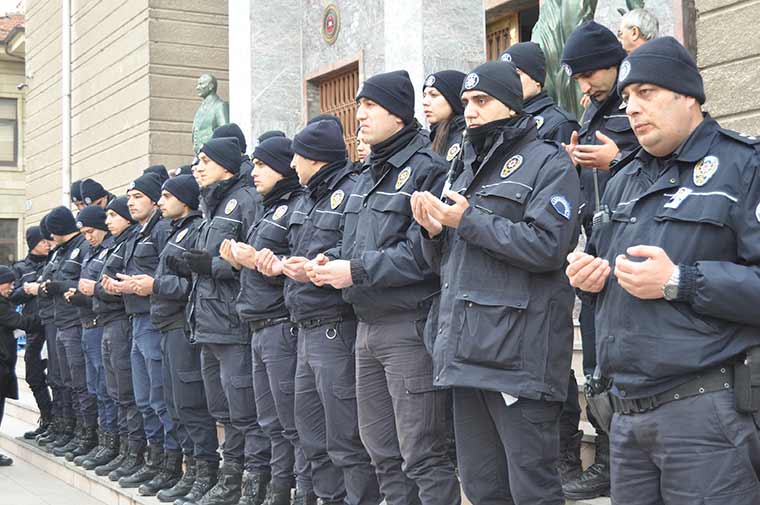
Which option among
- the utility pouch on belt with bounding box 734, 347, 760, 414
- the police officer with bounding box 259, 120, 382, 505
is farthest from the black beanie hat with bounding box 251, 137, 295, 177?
the utility pouch on belt with bounding box 734, 347, 760, 414

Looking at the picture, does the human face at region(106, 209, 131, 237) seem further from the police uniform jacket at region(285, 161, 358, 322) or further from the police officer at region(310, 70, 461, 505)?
the police officer at region(310, 70, 461, 505)

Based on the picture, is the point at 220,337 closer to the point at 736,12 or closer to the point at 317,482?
the point at 317,482

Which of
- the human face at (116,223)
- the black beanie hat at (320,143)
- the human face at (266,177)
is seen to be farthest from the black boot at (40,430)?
the black beanie hat at (320,143)

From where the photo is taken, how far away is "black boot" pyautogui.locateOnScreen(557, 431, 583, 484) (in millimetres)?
4648

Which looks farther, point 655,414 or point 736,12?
point 736,12

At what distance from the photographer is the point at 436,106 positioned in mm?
5012

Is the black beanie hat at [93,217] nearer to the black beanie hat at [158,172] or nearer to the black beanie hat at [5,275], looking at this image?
the black beanie hat at [158,172]

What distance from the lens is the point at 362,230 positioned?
478 cm

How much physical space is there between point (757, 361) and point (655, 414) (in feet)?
1.08

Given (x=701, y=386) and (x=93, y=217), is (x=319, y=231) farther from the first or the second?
(x=93, y=217)

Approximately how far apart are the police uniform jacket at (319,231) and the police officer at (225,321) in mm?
834

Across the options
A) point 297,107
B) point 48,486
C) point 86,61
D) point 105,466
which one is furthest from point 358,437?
point 86,61

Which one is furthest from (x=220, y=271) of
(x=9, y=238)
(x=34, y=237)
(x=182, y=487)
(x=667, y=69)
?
(x=9, y=238)

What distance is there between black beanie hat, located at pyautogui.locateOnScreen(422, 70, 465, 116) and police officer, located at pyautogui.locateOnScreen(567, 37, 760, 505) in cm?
181
